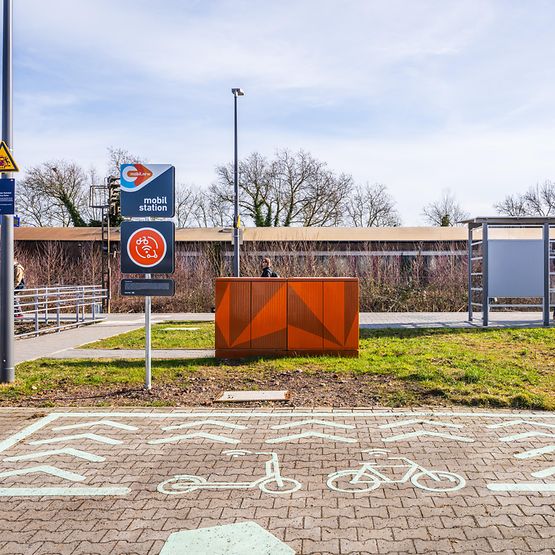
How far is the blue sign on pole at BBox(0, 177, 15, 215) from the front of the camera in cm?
888

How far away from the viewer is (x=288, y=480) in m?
4.94

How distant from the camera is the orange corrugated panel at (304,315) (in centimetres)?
1101

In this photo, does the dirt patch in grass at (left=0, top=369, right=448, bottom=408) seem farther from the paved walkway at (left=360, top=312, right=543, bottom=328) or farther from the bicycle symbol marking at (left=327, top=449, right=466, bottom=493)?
the paved walkway at (left=360, top=312, right=543, bottom=328)

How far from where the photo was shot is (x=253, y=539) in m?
3.85

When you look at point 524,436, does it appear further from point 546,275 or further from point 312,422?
point 546,275

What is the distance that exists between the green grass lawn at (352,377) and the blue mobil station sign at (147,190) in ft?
7.79

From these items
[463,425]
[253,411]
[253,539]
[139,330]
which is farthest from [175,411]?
[139,330]

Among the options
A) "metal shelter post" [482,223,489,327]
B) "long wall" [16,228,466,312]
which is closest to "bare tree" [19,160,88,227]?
"long wall" [16,228,466,312]

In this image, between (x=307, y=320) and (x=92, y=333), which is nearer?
(x=307, y=320)

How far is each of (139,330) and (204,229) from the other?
2104cm

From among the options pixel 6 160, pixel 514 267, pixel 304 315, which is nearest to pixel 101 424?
pixel 6 160

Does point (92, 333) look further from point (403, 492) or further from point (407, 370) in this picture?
point (403, 492)

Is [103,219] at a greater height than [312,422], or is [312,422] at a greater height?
[103,219]

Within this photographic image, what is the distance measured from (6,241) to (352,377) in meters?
5.24
